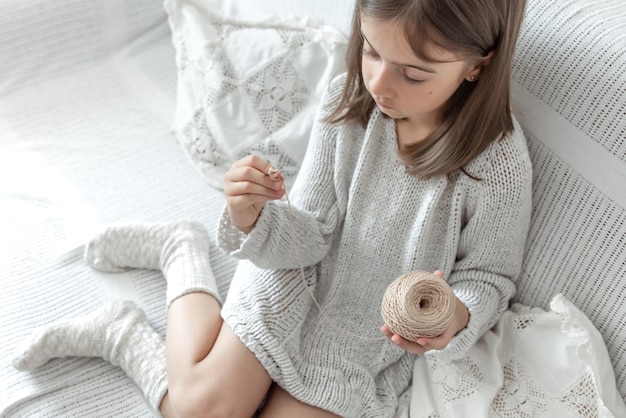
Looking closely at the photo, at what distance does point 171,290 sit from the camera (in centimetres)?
132

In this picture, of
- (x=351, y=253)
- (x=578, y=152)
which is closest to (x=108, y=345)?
(x=351, y=253)

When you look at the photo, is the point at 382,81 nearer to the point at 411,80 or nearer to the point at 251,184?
the point at 411,80

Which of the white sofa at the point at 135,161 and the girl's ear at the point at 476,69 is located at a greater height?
the girl's ear at the point at 476,69

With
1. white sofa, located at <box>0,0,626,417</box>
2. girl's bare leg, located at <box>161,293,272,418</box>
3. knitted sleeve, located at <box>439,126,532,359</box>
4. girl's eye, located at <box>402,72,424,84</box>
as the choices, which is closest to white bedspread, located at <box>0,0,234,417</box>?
white sofa, located at <box>0,0,626,417</box>

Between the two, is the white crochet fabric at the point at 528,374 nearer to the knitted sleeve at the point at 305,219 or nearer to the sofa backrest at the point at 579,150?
the sofa backrest at the point at 579,150

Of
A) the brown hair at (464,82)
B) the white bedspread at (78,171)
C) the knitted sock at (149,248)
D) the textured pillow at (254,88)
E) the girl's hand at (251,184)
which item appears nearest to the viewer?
the brown hair at (464,82)

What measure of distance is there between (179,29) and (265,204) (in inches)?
27.5

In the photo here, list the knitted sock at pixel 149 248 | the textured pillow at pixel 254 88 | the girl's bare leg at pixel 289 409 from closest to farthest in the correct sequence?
1. the girl's bare leg at pixel 289 409
2. the knitted sock at pixel 149 248
3. the textured pillow at pixel 254 88

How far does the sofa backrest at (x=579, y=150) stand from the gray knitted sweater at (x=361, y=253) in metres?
0.05

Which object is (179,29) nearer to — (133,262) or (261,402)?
(133,262)

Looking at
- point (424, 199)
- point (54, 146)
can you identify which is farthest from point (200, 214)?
point (424, 199)

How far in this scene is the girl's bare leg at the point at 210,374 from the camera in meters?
1.15

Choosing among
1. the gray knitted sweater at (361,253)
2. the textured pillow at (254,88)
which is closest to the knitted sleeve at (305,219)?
the gray knitted sweater at (361,253)

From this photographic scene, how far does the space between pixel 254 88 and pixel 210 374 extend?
618 mm
